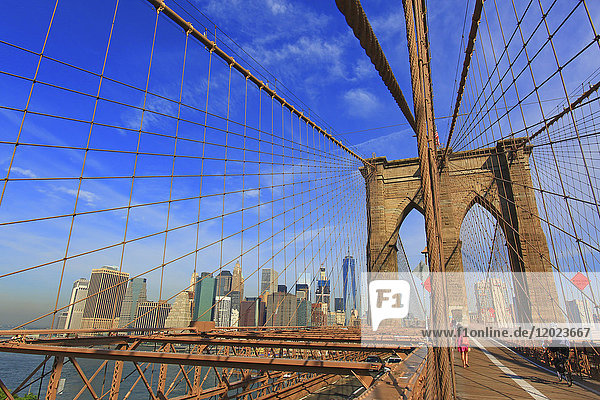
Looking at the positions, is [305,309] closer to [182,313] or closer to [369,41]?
[182,313]

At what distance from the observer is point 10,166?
412 centimetres

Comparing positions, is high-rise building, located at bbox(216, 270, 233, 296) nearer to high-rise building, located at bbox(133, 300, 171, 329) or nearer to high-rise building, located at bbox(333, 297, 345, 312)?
high-rise building, located at bbox(133, 300, 171, 329)

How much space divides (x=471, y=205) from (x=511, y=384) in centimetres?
1126

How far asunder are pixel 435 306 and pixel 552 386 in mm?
5860

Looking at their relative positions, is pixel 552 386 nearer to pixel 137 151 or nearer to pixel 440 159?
pixel 137 151

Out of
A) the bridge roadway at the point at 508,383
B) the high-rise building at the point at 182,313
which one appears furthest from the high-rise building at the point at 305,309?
the bridge roadway at the point at 508,383

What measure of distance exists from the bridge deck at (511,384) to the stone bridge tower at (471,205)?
15.6ft

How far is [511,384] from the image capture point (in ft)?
20.1

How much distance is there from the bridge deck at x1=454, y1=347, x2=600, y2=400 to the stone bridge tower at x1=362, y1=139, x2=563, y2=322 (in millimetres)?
4742

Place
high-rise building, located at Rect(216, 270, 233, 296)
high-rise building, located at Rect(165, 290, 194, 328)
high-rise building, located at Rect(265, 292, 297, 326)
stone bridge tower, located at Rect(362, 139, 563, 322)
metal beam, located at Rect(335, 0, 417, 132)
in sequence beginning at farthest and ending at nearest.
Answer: high-rise building, located at Rect(165, 290, 194, 328)
high-rise building, located at Rect(216, 270, 233, 296)
stone bridge tower, located at Rect(362, 139, 563, 322)
high-rise building, located at Rect(265, 292, 297, 326)
metal beam, located at Rect(335, 0, 417, 132)

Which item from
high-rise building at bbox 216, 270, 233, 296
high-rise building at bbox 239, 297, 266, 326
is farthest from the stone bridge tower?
high-rise building at bbox 216, 270, 233, 296

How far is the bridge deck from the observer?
5328mm

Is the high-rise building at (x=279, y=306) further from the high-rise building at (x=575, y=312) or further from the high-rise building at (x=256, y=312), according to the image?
the high-rise building at (x=575, y=312)

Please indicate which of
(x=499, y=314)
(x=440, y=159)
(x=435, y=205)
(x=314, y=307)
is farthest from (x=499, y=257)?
(x=499, y=314)
